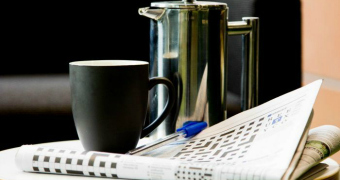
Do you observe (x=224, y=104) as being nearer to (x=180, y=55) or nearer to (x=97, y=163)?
(x=180, y=55)

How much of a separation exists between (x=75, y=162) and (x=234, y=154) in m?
0.14

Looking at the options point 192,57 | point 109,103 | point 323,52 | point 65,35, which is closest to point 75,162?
point 109,103

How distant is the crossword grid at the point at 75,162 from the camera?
44cm

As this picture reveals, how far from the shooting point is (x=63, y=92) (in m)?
1.16

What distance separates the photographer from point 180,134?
552 mm

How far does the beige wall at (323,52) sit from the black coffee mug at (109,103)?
1.63ft

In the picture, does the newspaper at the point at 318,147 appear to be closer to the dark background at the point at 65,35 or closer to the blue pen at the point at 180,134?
the blue pen at the point at 180,134

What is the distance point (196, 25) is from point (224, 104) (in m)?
0.10

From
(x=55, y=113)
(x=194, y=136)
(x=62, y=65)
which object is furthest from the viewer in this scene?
(x=62, y=65)

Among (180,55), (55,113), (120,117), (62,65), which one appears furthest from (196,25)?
(62,65)

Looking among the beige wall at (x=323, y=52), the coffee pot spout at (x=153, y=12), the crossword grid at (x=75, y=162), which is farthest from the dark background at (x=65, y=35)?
the crossword grid at (x=75, y=162)

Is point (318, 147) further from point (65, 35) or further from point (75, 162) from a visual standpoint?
point (65, 35)

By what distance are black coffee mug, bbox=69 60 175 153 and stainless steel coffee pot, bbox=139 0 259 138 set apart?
0.08m

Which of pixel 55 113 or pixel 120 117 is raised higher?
pixel 120 117
